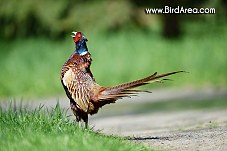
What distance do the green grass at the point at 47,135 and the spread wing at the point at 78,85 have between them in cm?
27

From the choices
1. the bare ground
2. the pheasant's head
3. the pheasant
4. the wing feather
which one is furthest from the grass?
the wing feather

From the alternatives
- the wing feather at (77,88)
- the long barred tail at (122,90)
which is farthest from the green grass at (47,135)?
the long barred tail at (122,90)

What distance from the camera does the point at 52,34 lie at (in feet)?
75.9

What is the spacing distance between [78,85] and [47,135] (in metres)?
1.20

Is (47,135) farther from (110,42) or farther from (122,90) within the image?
(110,42)

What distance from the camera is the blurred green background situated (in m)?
18.0

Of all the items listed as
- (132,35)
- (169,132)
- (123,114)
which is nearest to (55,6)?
(132,35)

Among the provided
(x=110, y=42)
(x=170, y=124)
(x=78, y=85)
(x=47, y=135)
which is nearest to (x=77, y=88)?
(x=78, y=85)

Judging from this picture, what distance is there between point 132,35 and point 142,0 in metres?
2.12

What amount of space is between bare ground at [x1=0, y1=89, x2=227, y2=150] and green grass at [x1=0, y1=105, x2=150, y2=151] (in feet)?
2.46

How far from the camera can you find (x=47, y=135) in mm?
6895

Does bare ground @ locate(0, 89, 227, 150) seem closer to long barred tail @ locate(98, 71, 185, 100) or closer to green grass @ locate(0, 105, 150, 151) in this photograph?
long barred tail @ locate(98, 71, 185, 100)

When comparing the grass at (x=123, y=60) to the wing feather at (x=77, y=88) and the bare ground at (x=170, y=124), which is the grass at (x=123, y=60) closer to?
the bare ground at (x=170, y=124)

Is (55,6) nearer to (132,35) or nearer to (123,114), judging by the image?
(132,35)
